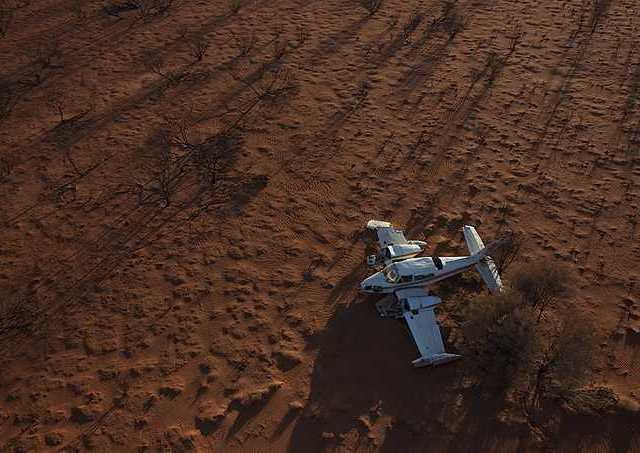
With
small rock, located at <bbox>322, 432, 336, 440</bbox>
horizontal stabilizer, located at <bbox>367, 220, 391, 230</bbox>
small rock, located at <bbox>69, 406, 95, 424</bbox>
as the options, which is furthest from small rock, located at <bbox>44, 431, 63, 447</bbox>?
horizontal stabilizer, located at <bbox>367, 220, 391, 230</bbox>

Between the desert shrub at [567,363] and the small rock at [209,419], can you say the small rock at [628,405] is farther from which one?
the small rock at [209,419]

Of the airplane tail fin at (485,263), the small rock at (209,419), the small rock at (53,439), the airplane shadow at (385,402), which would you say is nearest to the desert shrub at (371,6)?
the airplane tail fin at (485,263)

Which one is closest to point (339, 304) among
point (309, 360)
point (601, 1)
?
point (309, 360)

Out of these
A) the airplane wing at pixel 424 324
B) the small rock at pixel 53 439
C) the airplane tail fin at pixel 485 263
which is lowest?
the small rock at pixel 53 439

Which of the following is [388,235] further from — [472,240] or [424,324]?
[424,324]

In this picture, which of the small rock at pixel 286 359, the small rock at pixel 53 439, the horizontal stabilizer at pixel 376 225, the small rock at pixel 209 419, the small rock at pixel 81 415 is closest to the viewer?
the small rock at pixel 53 439

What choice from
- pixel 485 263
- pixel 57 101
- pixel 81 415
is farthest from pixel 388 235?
pixel 57 101

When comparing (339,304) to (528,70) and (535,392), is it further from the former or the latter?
(528,70)

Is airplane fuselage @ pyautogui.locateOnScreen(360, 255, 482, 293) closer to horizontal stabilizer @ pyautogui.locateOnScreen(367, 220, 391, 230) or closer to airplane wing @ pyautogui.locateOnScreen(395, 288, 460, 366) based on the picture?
airplane wing @ pyautogui.locateOnScreen(395, 288, 460, 366)
